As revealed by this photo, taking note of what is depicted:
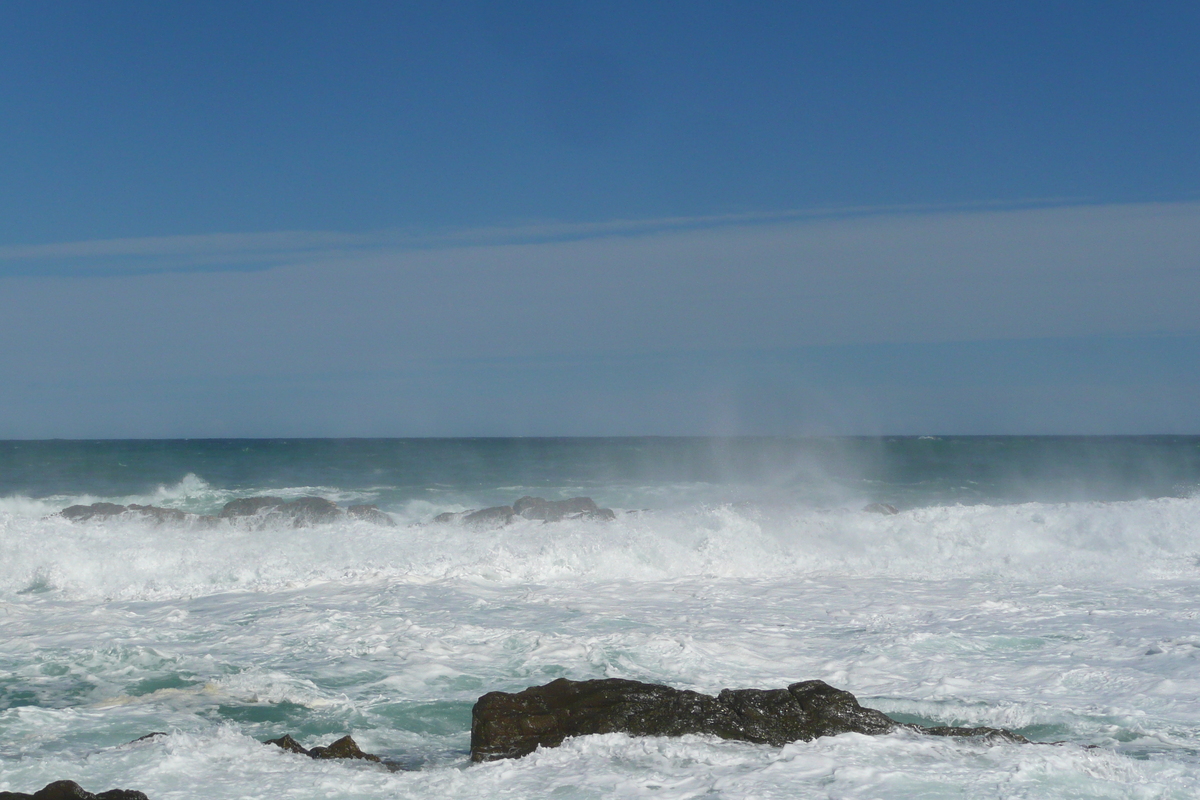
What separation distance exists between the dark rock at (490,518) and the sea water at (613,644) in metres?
2.70

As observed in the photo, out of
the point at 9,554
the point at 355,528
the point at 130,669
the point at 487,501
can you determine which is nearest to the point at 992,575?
the point at 355,528

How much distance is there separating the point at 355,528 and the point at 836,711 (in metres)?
13.0

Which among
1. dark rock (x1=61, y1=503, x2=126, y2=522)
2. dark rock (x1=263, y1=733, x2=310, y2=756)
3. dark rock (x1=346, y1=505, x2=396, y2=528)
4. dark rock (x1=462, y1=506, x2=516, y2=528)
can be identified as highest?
dark rock (x1=462, y1=506, x2=516, y2=528)

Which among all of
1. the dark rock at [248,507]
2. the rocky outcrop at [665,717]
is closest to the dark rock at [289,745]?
the rocky outcrop at [665,717]

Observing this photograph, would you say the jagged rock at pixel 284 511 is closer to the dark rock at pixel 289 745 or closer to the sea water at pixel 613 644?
the sea water at pixel 613 644

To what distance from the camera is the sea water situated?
250 inches

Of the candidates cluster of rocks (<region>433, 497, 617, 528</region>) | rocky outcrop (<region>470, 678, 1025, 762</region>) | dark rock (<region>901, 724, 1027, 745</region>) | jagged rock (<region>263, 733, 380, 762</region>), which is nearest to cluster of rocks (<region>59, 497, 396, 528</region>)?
cluster of rocks (<region>433, 497, 617, 528</region>)

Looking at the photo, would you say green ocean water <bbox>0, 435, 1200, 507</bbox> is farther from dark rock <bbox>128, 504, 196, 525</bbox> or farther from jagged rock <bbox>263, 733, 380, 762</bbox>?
jagged rock <bbox>263, 733, 380, 762</bbox>

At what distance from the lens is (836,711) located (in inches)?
277

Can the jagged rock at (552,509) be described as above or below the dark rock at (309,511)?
above

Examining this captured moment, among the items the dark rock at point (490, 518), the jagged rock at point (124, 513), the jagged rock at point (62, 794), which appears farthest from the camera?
the jagged rock at point (124, 513)

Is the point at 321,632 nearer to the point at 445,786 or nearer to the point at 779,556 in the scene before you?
the point at 445,786

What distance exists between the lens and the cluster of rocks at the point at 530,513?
22.5m

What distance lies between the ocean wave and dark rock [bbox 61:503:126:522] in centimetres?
487
